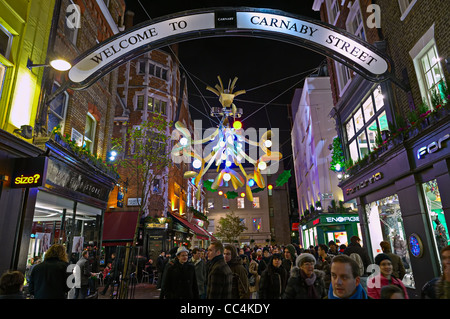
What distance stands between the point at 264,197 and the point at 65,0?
142ft

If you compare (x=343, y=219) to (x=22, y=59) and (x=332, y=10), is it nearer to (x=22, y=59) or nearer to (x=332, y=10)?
(x=332, y=10)

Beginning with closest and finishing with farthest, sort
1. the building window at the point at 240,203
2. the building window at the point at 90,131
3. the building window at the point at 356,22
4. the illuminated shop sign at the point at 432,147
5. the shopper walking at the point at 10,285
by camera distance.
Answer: the shopper walking at the point at 10,285, the illuminated shop sign at the point at 432,147, the building window at the point at 90,131, the building window at the point at 356,22, the building window at the point at 240,203

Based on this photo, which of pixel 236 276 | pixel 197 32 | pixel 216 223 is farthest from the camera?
pixel 216 223

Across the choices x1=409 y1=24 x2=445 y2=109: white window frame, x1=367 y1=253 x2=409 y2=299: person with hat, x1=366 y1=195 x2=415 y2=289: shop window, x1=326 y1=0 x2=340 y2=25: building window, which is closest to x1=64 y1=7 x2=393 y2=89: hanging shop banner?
x1=409 y1=24 x2=445 y2=109: white window frame

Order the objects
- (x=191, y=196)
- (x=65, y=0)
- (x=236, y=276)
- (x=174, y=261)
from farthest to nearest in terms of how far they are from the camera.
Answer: (x=191, y=196)
(x=65, y=0)
(x=236, y=276)
(x=174, y=261)

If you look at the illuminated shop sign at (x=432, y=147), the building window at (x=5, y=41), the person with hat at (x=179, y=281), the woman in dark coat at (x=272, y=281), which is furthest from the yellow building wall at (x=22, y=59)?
the illuminated shop sign at (x=432, y=147)

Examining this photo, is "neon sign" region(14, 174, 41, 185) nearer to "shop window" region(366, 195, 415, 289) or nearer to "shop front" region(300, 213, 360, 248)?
"shop window" region(366, 195, 415, 289)

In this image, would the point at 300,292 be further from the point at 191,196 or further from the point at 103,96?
the point at 191,196

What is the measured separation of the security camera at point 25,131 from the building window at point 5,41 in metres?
1.96

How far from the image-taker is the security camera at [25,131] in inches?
309

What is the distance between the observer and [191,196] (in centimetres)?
3462

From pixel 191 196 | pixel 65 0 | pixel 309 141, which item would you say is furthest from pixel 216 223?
pixel 65 0

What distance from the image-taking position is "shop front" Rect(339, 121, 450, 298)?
7672 mm

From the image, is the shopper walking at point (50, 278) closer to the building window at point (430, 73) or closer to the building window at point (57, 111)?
the building window at point (57, 111)
